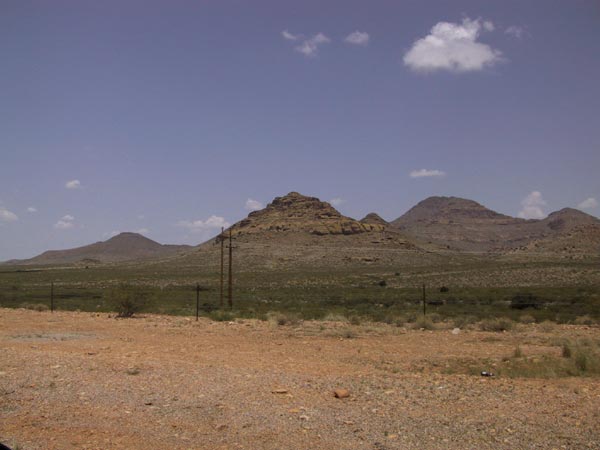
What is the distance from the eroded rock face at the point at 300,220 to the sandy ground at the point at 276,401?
140m

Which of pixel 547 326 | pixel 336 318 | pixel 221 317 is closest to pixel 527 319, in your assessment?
pixel 547 326

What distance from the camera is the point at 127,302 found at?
30.6 m

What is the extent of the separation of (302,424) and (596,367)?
288 inches

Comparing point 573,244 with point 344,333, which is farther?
point 573,244

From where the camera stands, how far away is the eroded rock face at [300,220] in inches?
6293

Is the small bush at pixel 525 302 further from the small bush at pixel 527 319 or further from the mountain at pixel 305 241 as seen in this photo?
the mountain at pixel 305 241

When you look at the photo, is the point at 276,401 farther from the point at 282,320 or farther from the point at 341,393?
the point at 282,320

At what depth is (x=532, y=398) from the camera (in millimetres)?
9969

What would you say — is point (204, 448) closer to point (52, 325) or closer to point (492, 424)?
point (492, 424)

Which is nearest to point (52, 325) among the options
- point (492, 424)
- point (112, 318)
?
point (112, 318)

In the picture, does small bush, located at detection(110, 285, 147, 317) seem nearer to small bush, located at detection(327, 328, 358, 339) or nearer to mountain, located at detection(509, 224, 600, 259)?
small bush, located at detection(327, 328, 358, 339)

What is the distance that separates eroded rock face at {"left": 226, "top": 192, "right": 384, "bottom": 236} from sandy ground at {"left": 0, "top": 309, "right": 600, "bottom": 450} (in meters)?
140

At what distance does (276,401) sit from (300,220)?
A: 159440mm

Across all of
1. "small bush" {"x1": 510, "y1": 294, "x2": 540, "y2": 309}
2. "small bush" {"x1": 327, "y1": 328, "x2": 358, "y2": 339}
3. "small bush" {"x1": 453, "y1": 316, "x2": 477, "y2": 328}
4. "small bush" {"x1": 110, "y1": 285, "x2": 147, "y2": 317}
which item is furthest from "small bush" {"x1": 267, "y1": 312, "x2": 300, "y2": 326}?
"small bush" {"x1": 510, "y1": 294, "x2": 540, "y2": 309}
